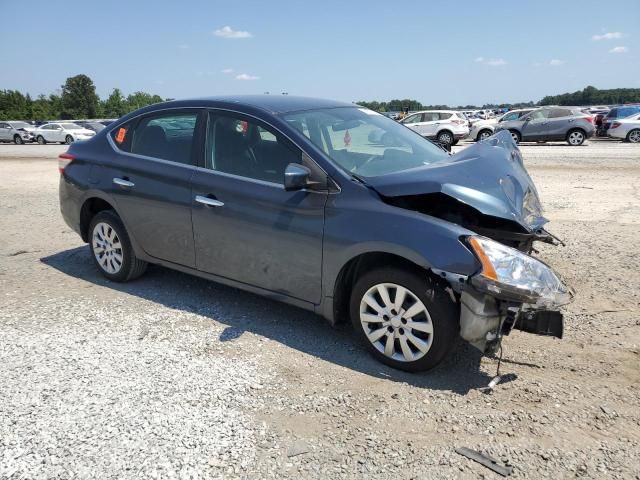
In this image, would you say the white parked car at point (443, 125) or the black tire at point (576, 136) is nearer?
Answer: the black tire at point (576, 136)

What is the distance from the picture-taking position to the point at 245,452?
2.69 meters

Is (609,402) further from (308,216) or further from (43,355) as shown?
(43,355)

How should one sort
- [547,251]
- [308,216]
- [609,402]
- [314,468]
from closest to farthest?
[314,468] < [609,402] < [308,216] < [547,251]

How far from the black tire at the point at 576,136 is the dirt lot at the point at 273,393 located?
19.0m

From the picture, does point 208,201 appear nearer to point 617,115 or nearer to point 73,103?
point 617,115

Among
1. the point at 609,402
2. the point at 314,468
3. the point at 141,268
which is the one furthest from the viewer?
the point at 141,268

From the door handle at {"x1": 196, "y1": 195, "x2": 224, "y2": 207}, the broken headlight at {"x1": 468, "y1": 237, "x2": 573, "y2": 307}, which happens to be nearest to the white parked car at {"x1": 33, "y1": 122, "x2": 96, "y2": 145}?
the door handle at {"x1": 196, "y1": 195, "x2": 224, "y2": 207}

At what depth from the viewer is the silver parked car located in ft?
71.6

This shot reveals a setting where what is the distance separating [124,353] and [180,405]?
88cm

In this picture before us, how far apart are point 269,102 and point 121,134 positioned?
5.33 feet

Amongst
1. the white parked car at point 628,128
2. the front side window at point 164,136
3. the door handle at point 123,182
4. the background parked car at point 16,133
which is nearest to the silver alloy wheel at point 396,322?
the front side window at point 164,136

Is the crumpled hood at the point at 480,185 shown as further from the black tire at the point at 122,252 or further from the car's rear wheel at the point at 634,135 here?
the car's rear wheel at the point at 634,135

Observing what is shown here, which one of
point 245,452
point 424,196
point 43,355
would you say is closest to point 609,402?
point 424,196

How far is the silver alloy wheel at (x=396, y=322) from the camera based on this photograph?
331 centimetres
